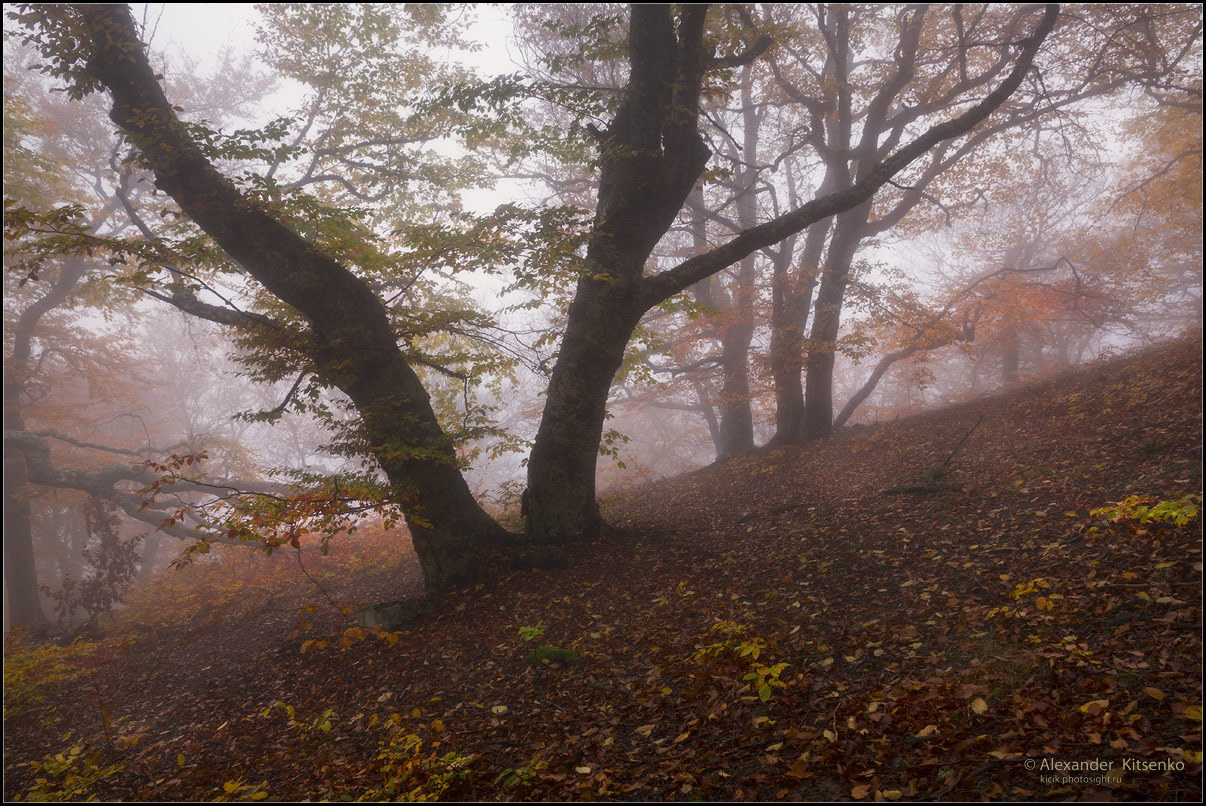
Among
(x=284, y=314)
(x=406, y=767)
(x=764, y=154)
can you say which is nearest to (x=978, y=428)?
(x=406, y=767)

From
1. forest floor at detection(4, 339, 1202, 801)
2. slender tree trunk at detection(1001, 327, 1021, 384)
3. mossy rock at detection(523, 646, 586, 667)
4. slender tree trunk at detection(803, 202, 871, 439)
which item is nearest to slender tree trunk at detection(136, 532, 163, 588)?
forest floor at detection(4, 339, 1202, 801)

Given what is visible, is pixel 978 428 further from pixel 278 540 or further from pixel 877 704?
pixel 278 540

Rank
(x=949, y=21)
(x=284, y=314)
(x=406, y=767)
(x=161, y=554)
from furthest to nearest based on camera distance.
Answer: (x=161, y=554)
(x=949, y=21)
(x=284, y=314)
(x=406, y=767)

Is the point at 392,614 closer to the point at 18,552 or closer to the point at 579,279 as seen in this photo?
the point at 579,279

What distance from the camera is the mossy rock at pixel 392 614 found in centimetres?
592

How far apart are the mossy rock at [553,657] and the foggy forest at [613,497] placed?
8 centimetres

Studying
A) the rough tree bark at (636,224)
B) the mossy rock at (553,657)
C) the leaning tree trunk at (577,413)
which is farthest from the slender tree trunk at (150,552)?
the mossy rock at (553,657)

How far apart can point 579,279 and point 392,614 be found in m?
4.36

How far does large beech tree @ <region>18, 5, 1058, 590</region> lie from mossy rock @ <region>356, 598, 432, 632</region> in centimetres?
47

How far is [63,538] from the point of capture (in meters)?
20.2

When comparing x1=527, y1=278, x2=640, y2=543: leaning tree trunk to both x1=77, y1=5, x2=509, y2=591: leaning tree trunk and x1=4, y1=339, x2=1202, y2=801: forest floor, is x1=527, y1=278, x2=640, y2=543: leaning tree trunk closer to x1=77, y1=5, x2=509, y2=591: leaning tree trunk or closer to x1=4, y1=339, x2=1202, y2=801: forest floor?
x1=4, y1=339, x2=1202, y2=801: forest floor

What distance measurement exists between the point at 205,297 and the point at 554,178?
10747mm

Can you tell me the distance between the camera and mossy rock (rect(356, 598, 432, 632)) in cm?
592

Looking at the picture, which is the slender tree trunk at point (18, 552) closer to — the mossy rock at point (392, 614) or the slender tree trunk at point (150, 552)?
the slender tree trunk at point (150, 552)
